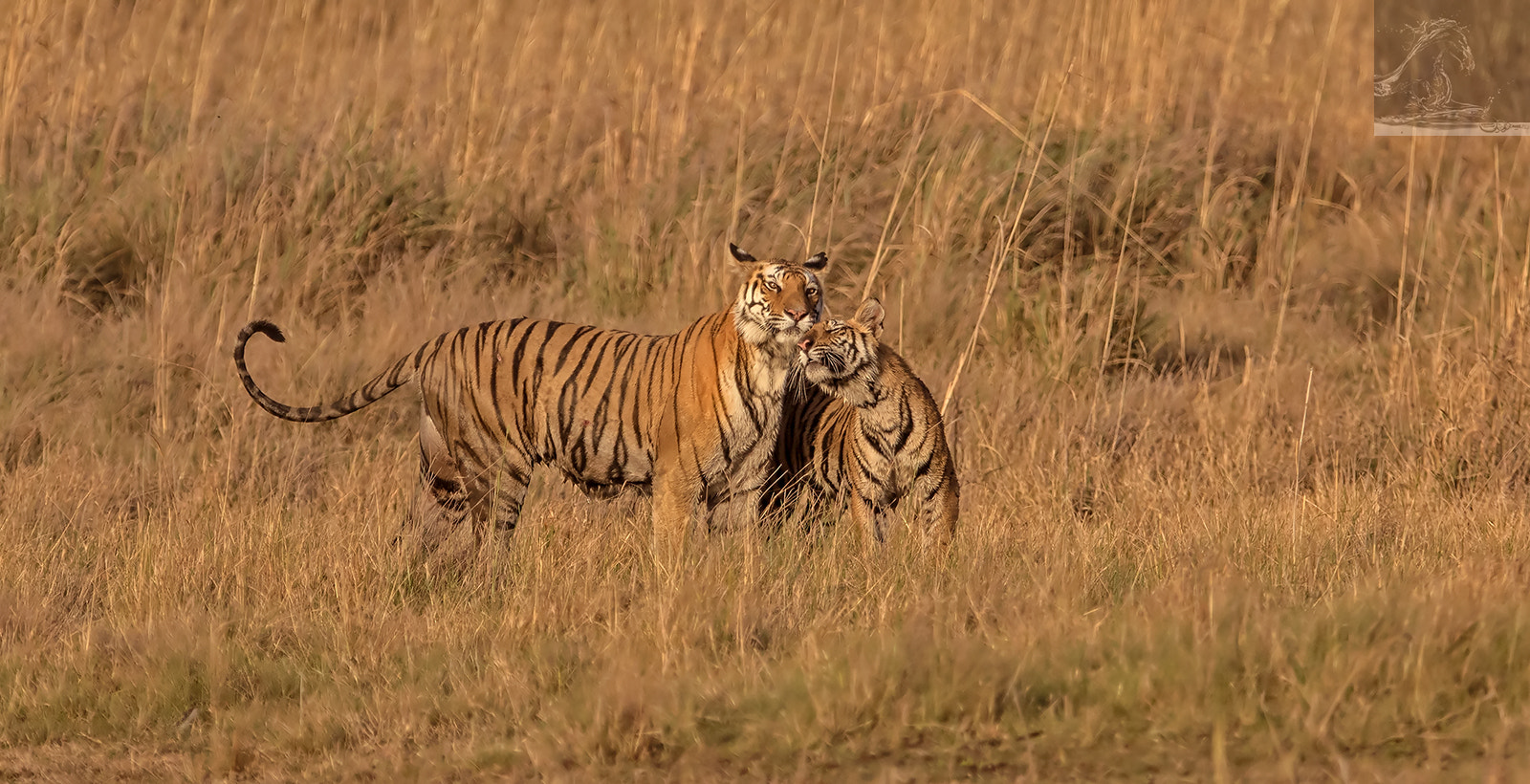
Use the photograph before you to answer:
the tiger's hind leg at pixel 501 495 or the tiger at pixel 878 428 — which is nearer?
the tiger at pixel 878 428

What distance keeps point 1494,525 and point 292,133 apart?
620cm

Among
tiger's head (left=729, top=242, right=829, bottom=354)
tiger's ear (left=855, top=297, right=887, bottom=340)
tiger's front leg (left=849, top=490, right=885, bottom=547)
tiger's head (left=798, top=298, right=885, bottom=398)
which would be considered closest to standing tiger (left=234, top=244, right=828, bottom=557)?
tiger's head (left=729, top=242, right=829, bottom=354)

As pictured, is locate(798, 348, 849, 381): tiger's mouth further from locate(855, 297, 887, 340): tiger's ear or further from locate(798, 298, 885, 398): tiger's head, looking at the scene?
locate(855, 297, 887, 340): tiger's ear

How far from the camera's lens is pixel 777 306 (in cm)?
561

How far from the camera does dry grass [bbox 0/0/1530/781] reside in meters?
4.14

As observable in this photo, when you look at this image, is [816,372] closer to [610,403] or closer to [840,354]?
[840,354]

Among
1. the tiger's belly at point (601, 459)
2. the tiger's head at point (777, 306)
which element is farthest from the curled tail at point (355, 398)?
the tiger's head at point (777, 306)

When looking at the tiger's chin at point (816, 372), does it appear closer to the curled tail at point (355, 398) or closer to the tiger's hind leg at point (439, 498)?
the tiger's hind leg at point (439, 498)

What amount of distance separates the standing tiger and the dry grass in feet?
0.69

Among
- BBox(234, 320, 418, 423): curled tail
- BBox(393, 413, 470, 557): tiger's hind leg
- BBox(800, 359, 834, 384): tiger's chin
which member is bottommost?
BBox(393, 413, 470, 557): tiger's hind leg

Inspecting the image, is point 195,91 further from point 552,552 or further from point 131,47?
point 552,552

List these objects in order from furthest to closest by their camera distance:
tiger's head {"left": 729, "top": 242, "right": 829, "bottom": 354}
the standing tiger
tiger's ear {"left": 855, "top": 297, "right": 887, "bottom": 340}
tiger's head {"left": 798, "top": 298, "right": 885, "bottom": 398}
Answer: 1. tiger's ear {"left": 855, "top": 297, "right": 887, "bottom": 340}
2. tiger's head {"left": 798, "top": 298, "right": 885, "bottom": 398}
3. the standing tiger
4. tiger's head {"left": 729, "top": 242, "right": 829, "bottom": 354}

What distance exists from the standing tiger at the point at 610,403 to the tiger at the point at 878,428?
216 millimetres

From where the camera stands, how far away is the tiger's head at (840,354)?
583cm
